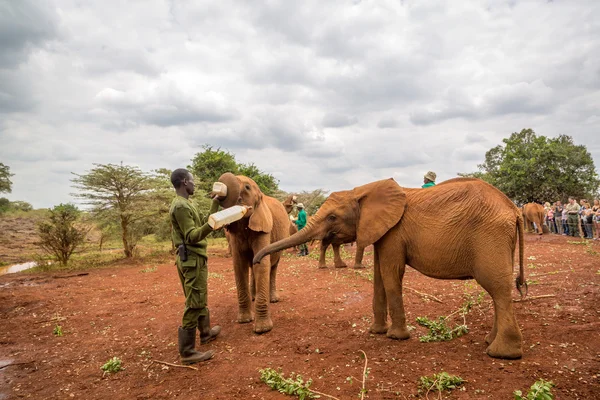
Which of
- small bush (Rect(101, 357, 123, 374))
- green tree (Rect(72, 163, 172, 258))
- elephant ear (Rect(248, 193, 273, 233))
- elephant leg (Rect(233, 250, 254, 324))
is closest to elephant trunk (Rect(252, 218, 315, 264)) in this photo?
elephant ear (Rect(248, 193, 273, 233))

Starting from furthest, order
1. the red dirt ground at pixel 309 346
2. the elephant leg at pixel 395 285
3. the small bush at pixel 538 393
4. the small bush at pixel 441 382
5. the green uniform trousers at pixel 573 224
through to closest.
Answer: the green uniform trousers at pixel 573 224 → the elephant leg at pixel 395 285 → the red dirt ground at pixel 309 346 → the small bush at pixel 441 382 → the small bush at pixel 538 393

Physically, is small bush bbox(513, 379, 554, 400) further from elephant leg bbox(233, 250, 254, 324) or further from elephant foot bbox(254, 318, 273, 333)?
elephant leg bbox(233, 250, 254, 324)

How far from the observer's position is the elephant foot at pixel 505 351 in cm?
387

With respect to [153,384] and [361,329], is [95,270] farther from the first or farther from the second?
[361,329]

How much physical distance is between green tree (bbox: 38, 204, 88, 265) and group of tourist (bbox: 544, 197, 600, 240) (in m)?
23.9

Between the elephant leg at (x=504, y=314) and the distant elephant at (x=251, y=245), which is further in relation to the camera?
the distant elephant at (x=251, y=245)

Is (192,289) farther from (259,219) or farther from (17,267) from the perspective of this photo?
(17,267)

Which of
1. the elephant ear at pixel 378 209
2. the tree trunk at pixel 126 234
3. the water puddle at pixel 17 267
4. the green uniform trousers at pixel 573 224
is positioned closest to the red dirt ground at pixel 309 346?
the elephant ear at pixel 378 209

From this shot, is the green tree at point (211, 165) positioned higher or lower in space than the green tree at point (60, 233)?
higher

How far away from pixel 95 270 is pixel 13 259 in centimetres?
898

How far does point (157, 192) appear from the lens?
17.8 m

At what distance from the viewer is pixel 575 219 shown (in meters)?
18.4

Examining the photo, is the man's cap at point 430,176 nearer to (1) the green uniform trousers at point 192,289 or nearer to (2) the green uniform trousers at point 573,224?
(1) the green uniform trousers at point 192,289

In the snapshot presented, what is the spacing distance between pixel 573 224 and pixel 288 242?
66.7 ft
